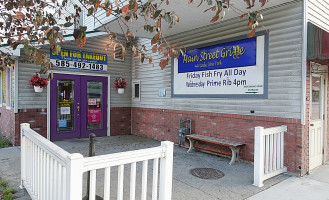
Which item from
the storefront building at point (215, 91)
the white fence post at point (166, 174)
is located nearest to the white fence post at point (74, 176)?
the white fence post at point (166, 174)

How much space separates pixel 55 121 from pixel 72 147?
1.33 metres

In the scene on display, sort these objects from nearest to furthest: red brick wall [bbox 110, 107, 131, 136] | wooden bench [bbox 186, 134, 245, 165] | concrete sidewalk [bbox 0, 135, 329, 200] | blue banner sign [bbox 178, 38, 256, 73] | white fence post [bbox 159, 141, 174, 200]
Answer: white fence post [bbox 159, 141, 174, 200] < concrete sidewalk [bbox 0, 135, 329, 200] < wooden bench [bbox 186, 134, 245, 165] < blue banner sign [bbox 178, 38, 256, 73] < red brick wall [bbox 110, 107, 131, 136]

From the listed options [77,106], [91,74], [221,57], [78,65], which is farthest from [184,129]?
[78,65]

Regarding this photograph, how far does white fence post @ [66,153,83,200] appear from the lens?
2059mm

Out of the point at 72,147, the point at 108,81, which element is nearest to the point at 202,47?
the point at 108,81

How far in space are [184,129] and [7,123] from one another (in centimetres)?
596

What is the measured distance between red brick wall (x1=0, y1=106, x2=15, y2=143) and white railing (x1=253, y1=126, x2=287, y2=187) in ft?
22.8

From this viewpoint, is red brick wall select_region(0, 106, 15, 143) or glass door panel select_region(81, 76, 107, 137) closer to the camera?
red brick wall select_region(0, 106, 15, 143)

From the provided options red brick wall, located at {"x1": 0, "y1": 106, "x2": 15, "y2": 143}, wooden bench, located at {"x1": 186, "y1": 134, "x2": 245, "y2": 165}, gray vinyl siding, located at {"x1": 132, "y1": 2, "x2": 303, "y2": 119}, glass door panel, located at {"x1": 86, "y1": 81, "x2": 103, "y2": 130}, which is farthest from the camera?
glass door panel, located at {"x1": 86, "y1": 81, "x2": 103, "y2": 130}

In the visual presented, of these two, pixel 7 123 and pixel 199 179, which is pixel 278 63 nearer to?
pixel 199 179

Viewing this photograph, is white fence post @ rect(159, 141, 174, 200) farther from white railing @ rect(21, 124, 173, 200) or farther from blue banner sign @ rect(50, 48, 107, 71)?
blue banner sign @ rect(50, 48, 107, 71)

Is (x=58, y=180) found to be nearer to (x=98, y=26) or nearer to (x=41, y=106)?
(x=98, y=26)

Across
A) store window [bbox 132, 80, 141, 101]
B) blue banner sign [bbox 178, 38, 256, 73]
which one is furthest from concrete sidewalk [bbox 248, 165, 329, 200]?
store window [bbox 132, 80, 141, 101]

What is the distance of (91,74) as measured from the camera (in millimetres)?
8609
